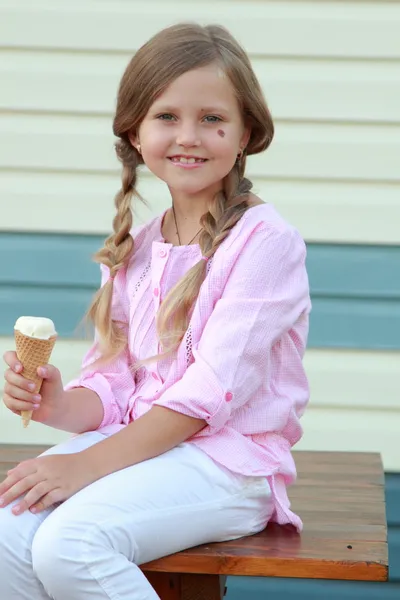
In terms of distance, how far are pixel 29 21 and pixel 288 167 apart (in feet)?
3.48

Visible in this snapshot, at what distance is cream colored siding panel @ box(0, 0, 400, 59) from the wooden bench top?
5.42 ft

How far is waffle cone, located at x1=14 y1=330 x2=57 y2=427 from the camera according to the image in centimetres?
301

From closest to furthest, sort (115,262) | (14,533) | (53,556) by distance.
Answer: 1. (53,556)
2. (14,533)
3. (115,262)

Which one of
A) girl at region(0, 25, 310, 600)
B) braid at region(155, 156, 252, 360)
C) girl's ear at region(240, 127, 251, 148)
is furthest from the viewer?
girl's ear at region(240, 127, 251, 148)

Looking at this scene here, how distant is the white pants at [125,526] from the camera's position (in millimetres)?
2805

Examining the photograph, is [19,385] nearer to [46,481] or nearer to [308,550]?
[46,481]

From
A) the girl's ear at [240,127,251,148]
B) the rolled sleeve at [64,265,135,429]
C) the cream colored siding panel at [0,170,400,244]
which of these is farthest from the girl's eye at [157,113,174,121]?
the cream colored siding panel at [0,170,400,244]

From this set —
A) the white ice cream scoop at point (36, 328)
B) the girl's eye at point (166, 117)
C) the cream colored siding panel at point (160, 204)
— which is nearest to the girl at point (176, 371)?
the girl's eye at point (166, 117)

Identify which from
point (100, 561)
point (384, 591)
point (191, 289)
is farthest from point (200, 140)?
point (384, 591)

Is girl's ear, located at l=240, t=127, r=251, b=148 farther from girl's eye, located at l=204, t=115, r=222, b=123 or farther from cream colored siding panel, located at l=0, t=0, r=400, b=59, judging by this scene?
cream colored siding panel, located at l=0, t=0, r=400, b=59

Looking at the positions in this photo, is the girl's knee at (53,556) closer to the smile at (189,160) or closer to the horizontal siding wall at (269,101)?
the smile at (189,160)

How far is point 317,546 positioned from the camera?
3.04m

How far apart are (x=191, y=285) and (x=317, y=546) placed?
713 millimetres

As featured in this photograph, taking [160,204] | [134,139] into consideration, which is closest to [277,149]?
[160,204]
